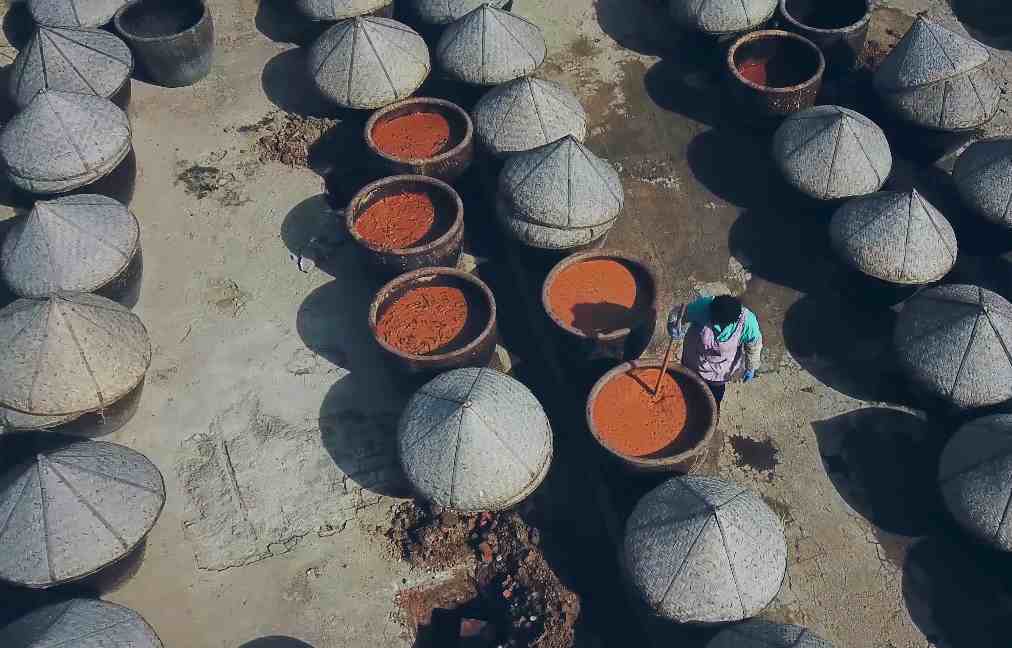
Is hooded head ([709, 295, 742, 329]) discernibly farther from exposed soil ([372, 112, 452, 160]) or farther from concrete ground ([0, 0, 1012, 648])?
exposed soil ([372, 112, 452, 160])

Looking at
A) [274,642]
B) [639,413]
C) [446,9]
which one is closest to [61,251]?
[274,642]

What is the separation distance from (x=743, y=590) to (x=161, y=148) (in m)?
9.80

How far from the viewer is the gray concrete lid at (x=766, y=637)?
6500mm

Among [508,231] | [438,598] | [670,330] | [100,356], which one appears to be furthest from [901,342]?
[100,356]

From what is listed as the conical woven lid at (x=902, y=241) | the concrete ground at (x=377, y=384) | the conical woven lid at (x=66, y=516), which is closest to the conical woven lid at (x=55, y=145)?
the concrete ground at (x=377, y=384)

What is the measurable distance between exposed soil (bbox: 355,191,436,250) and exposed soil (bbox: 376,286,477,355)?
2.59 ft

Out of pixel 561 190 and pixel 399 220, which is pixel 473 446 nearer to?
pixel 561 190

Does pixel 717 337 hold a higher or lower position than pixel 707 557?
higher

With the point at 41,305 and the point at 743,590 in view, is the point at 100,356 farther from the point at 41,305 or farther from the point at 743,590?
the point at 743,590

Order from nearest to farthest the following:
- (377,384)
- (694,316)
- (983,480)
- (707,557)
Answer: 1. (707,557)
2. (983,480)
3. (694,316)
4. (377,384)

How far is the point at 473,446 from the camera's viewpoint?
Answer: 750cm

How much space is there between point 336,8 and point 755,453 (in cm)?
875

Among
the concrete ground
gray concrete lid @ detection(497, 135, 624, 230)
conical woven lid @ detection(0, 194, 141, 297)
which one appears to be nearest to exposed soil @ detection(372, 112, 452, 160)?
the concrete ground

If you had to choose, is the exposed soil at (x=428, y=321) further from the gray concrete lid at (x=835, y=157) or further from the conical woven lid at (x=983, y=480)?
the conical woven lid at (x=983, y=480)
